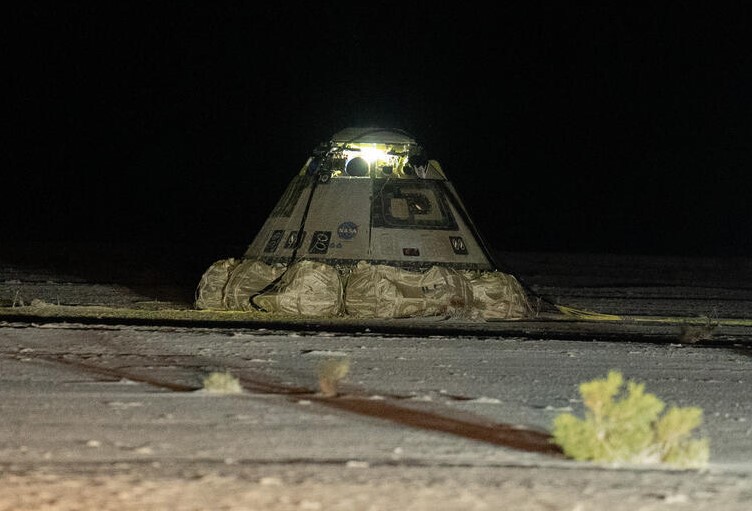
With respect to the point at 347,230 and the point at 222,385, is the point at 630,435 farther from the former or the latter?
Result: the point at 347,230

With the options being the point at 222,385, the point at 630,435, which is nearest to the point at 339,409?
the point at 222,385

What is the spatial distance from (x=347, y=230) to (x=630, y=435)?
7234 millimetres

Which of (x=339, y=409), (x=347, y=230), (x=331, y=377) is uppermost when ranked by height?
(x=347, y=230)

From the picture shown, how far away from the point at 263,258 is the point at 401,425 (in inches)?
250

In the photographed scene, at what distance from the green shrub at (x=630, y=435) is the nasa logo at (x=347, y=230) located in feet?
22.7

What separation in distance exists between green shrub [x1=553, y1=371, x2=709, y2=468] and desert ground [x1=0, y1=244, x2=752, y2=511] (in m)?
0.12

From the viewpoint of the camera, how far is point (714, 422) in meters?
8.41

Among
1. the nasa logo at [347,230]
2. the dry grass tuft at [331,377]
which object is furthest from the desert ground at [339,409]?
the nasa logo at [347,230]

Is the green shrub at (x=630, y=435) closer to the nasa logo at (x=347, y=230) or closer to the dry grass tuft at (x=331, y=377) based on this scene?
the dry grass tuft at (x=331, y=377)

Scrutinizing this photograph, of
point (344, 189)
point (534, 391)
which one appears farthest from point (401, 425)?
point (344, 189)

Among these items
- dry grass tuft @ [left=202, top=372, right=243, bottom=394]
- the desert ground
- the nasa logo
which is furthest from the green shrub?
the nasa logo

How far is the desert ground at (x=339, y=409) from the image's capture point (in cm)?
618

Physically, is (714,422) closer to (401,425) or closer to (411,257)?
(401,425)

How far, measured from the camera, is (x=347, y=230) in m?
14.0
